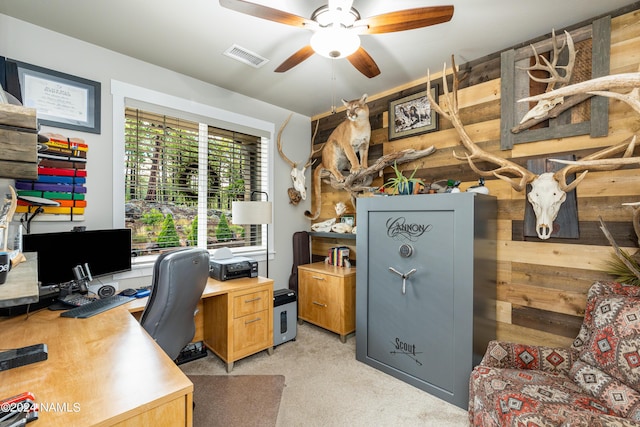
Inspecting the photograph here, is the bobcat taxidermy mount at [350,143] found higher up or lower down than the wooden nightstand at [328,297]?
higher up

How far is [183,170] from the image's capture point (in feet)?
9.36

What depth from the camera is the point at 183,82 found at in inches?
110

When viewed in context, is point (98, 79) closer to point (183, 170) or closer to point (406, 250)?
point (183, 170)

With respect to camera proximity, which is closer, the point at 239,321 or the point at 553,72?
the point at 553,72

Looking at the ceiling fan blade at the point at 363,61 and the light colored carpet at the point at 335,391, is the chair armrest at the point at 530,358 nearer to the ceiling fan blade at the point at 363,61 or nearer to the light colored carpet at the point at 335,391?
the light colored carpet at the point at 335,391

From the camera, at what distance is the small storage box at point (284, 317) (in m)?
2.85

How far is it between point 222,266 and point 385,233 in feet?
4.85

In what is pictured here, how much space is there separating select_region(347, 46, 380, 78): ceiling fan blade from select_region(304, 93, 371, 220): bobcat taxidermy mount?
681mm

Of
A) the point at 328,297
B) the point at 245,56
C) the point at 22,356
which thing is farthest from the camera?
the point at 328,297

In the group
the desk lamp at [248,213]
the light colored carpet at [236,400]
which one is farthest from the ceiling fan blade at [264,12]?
the light colored carpet at [236,400]

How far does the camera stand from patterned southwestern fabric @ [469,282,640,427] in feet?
4.18

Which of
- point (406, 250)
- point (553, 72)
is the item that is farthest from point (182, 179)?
point (553, 72)

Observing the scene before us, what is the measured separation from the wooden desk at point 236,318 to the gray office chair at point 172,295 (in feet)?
1.74

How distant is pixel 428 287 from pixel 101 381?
1.97m
